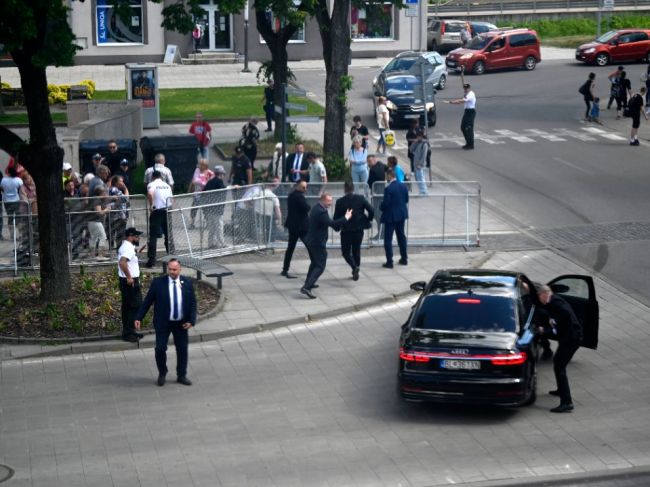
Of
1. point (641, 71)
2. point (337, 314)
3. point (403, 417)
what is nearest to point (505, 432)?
point (403, 417)

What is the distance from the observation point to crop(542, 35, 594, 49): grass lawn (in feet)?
205

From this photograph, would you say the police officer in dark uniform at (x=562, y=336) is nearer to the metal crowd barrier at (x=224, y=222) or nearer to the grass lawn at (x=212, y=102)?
the metal crowd barrier at (x=224, y=222)

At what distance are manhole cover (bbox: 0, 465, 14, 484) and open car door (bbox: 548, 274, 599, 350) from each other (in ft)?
24.8

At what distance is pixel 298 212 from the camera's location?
19625 millimetres

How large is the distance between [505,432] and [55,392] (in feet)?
19.0

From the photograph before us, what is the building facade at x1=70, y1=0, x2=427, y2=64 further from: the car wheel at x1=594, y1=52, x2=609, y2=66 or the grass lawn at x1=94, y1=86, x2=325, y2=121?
the grass lawn at x1=94, y1=86, x2=325, y2=121

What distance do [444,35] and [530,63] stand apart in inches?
282

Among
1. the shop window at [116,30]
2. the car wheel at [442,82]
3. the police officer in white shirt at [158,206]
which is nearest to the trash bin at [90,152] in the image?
the police officer in white shirt at [158,206]

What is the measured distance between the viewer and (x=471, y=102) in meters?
32.5

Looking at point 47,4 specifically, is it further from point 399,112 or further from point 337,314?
point 399,112

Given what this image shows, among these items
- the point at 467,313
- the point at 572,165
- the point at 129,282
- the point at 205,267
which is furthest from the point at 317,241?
the point at 572,165

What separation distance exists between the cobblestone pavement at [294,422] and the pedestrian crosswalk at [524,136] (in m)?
18.1

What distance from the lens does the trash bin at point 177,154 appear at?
27.0 metres

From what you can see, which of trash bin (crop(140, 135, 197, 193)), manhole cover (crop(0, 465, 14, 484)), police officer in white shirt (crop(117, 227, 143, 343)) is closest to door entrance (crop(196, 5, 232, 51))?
trash bin (crop(140, 135, 197, 193))
